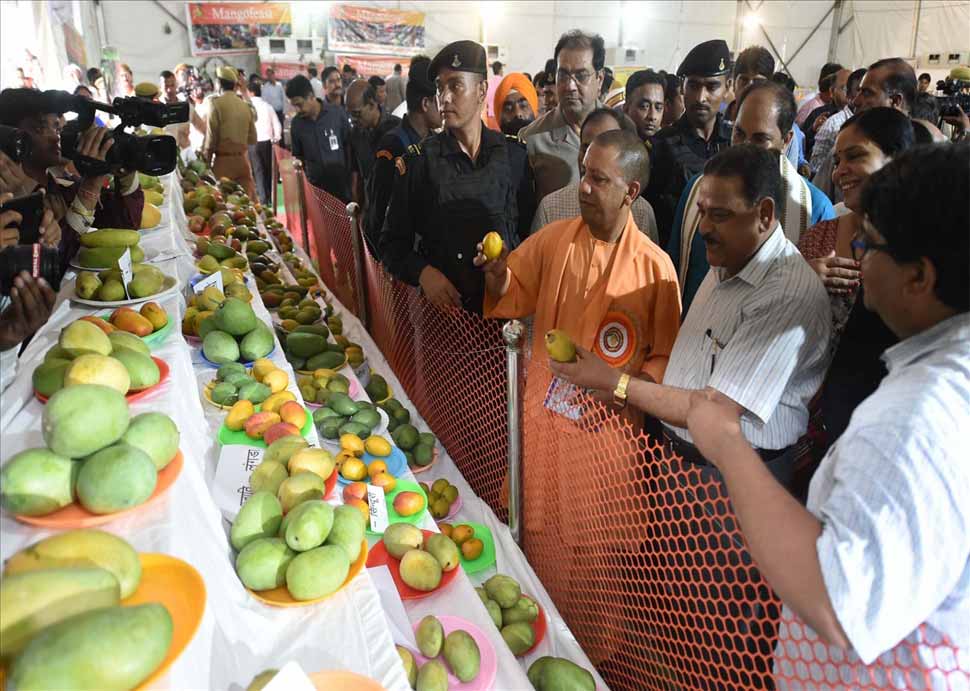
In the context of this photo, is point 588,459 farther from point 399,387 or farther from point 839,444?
point 399,387

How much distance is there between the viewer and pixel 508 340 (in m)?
1.95

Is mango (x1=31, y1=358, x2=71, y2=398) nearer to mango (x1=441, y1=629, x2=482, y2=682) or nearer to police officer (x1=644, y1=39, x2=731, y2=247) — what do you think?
mango (x1=441, y1=629, x2=482, y2=682)

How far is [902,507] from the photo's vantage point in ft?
2.84

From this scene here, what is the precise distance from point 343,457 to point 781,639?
1.44 m

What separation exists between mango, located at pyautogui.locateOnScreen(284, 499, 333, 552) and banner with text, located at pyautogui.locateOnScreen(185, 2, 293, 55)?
61.5 feet

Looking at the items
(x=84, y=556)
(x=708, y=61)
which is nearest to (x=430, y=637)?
(x=84, y=556)

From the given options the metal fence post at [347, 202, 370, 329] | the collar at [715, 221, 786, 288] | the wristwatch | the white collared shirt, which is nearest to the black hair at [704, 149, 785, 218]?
the collar at [715, 221, 786, 288]

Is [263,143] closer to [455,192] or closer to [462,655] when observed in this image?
[455,192]

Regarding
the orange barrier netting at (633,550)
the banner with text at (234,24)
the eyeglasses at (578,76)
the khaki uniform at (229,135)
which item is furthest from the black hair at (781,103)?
the banner with text at (234,24)

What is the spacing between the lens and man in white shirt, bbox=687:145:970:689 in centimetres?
87

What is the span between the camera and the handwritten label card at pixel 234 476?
1554 millimetres

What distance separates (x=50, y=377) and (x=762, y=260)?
176cm

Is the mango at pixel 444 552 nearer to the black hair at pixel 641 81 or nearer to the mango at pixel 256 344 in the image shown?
the mango at pixel 256 344

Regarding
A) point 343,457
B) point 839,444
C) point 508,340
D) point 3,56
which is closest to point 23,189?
point 343,457
